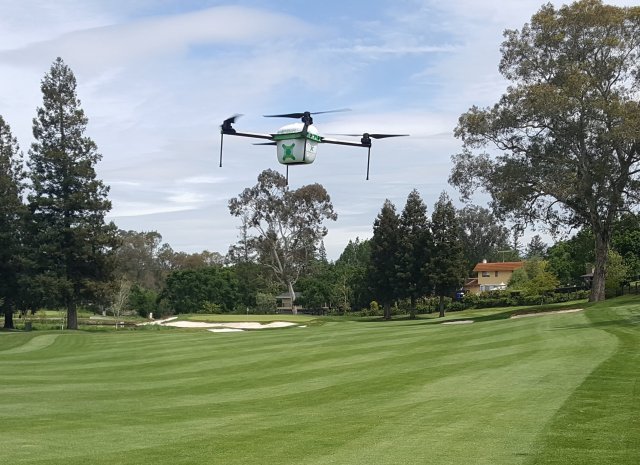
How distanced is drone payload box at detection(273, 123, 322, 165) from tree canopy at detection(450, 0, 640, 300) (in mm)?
23335

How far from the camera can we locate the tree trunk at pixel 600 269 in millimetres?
48750

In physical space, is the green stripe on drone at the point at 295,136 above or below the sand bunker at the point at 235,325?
above

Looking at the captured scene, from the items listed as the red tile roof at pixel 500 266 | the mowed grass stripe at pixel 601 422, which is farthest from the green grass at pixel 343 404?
the red tile roof at pixel 500 266

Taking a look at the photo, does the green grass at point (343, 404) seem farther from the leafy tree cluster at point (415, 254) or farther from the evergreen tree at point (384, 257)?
the evergreen tree at point (384, 257)

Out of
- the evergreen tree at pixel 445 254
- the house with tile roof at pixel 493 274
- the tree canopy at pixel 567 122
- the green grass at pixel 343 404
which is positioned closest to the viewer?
the green grass at pixel 343 404

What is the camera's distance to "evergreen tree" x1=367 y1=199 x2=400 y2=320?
6862cm

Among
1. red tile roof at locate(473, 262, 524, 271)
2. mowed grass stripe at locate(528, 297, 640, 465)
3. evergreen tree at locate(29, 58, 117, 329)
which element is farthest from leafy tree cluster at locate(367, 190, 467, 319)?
mowed grass stripe at locate(528, 297, 640, 465)

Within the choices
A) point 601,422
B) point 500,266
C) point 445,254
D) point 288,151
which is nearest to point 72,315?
point 445,254

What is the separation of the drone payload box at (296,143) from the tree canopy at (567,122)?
23.3 m

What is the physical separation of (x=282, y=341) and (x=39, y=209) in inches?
1315

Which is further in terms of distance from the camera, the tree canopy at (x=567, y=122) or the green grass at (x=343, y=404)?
the tree canopy at (x=567, y=122)

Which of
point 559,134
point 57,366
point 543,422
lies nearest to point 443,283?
point 559,134

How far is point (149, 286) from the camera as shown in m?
138

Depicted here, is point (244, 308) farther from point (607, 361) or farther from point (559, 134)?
point (607, 361)
